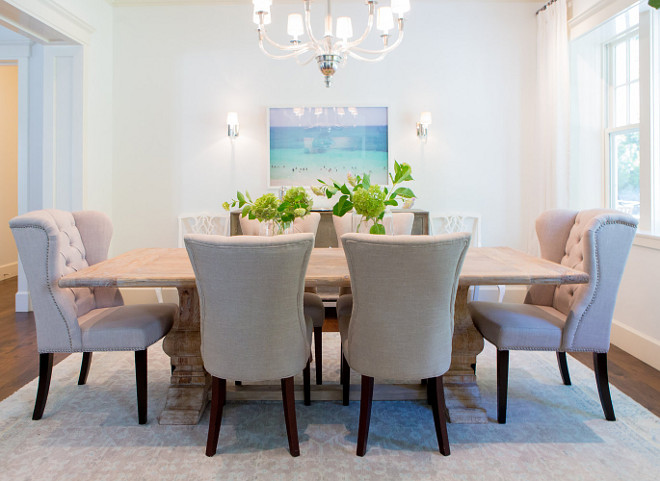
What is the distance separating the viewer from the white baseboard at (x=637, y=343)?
2.87 m

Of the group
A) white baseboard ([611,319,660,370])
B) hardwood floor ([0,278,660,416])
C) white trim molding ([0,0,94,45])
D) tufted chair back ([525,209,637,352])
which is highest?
white trim molding ([0,0,94,45])

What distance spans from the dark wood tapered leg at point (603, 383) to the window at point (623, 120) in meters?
2.13

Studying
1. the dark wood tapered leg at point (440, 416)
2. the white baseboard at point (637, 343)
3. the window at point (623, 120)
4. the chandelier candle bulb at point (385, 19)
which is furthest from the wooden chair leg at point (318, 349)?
the window at point (623, 120)

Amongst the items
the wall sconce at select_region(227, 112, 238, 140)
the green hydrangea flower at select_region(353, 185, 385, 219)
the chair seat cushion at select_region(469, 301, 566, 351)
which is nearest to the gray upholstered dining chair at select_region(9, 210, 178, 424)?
the green hydrangea flower at select_region(353, 185, 385, 219)

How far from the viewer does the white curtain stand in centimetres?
400

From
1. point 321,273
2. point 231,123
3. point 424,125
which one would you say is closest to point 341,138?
point 424,125

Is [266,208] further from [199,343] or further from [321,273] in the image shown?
[199,343]

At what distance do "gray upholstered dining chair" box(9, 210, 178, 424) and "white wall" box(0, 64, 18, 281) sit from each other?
468cm

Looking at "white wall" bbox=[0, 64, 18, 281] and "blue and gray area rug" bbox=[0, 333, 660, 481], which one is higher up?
"white wall" bbox=[0, 64, 18, 281]

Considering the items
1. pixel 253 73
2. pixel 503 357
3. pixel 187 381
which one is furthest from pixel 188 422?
→ pixel 253 73

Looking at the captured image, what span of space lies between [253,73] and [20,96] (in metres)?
2.20

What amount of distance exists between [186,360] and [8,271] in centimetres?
519

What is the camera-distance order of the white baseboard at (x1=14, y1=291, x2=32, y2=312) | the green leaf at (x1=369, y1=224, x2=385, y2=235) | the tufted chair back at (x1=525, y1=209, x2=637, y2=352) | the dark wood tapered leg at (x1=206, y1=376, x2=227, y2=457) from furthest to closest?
the white baseboard at (x1=14, y1=291, x2=32, y2=312) → the green leaf at (x1=369, y1=224, x2=385, y2=235) → the tufted chair back at (x1=525, y1=209, x2=637, y2=352) → the dark wood tapered leg at (x1=206, y1=376, x2=227, y2=457)

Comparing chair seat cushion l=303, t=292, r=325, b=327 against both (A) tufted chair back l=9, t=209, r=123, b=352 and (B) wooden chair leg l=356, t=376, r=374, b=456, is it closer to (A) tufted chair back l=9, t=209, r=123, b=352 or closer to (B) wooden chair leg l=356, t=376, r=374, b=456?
(B) wooden chair leg l=356, t=376, r=374, b=456
